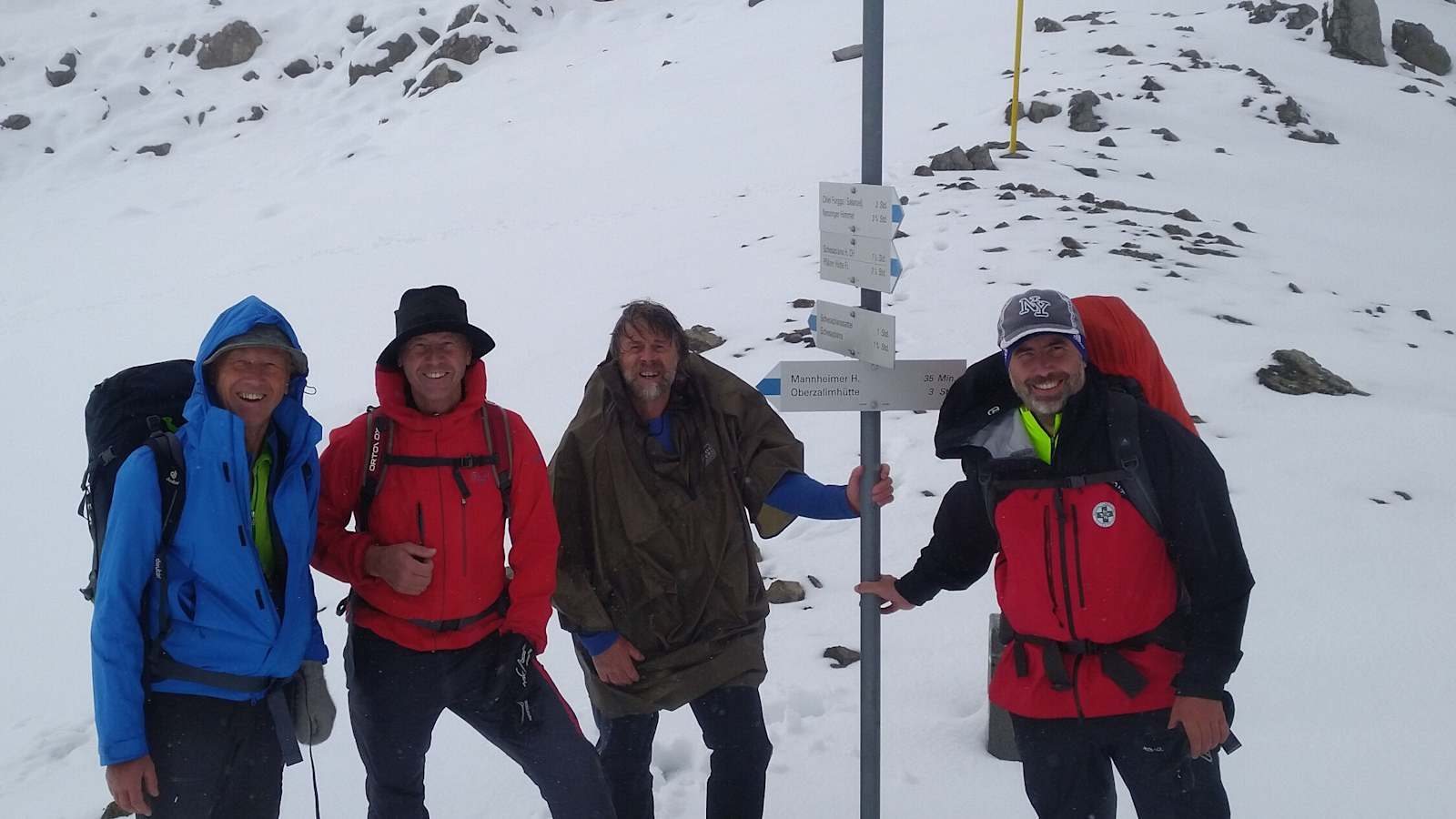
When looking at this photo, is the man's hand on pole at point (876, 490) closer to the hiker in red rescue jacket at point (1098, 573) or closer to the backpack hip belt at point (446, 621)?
the hiker in red rescue jacket at point (1098, 573)

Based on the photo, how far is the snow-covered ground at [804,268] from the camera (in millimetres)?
4117

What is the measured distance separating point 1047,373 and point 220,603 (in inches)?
84.8

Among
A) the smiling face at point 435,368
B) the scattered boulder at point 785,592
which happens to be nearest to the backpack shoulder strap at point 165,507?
the smiling face at point 435,368

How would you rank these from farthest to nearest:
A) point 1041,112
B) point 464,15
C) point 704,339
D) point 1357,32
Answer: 1. point 464,15
2. point 1357,32
3. point 1041,112
4. point 704,339

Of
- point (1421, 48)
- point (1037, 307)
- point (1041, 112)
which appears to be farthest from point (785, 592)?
point (1421, 48)

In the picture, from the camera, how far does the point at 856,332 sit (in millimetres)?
2758

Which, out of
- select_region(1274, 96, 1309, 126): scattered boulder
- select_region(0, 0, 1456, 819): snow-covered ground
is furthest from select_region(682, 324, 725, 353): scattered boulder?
select_region(1274, 96, 1309, 126): scattered boulder

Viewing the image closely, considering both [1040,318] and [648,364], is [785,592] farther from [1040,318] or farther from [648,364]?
[1040,318]

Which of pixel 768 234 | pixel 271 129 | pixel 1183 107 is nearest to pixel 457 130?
pixel 271 129

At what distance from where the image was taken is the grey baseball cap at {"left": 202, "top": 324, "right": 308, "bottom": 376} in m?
2.57

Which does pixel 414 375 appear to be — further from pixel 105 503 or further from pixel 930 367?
pixel 930 367

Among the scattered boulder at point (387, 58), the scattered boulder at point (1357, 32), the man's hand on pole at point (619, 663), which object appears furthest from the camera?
the scattered boulder at point (387, 58)

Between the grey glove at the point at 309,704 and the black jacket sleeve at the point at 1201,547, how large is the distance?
2250 mm

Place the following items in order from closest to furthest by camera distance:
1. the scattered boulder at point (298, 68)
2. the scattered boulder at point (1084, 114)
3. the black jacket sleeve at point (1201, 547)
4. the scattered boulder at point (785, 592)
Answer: the black jacket sleeve at point (1201, 547)
the scattered boulder at point (785, 592)
the scattered boulder at point (1084, 114)
the scattered boulder at point (298, 68)
